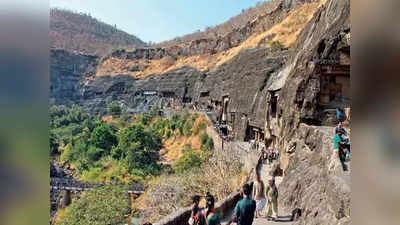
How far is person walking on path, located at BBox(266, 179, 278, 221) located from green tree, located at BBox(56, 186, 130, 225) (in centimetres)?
1268

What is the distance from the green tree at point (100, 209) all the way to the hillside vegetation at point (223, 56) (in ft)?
54.5

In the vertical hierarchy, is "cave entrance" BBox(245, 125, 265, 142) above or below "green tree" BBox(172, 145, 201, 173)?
above

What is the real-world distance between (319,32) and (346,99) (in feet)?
9.71

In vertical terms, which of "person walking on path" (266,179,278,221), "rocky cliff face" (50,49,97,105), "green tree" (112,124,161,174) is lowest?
"green tree" (112,124,161,174)

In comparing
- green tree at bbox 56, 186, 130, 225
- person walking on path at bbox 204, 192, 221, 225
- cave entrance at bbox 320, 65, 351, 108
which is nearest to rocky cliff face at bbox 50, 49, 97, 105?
green tree at bbox 56, 186, 130, 225

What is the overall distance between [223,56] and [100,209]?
3673cm

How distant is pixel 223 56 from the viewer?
5012cm

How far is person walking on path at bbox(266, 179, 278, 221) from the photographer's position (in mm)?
6515

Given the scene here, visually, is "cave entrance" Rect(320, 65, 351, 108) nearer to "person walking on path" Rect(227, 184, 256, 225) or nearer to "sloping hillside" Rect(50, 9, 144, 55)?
"person walking on path" Rect(227, 184, 256, 225)

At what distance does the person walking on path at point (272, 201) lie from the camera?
21.4 feet

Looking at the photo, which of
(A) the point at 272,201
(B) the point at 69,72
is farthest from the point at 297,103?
(B) the point at 69,72
